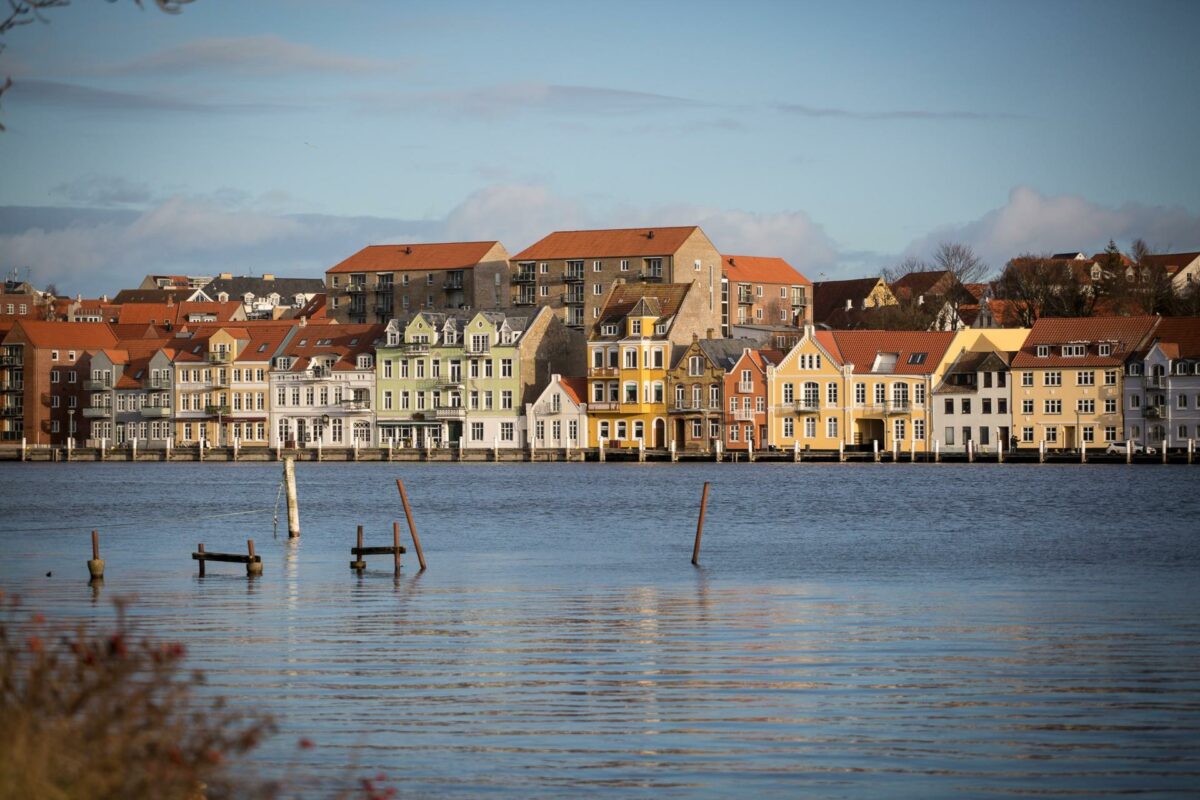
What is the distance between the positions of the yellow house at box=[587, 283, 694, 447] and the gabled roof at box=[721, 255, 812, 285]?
82.2ft

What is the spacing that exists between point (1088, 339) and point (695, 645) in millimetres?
79817

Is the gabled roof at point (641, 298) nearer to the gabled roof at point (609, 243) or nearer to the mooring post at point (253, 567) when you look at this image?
the gabled roof at point (609, 243)

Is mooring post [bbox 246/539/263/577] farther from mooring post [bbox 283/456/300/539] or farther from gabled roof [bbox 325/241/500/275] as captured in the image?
gabled roof [bbox 325/241/500/275]

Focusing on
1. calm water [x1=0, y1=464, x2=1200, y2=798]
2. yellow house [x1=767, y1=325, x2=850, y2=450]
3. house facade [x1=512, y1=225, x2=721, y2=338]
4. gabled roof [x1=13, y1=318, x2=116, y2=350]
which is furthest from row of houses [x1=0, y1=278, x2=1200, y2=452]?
calm water [x1=0, y1=464, x2=1200, y2=798]

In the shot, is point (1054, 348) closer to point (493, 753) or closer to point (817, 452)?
point (817, 452)

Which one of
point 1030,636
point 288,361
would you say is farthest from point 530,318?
point 1030,636

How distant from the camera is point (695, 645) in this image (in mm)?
23688

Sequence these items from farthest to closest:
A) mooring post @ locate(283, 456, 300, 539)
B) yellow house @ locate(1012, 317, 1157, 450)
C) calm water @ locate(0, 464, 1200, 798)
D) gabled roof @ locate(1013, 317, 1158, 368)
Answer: yellow house @ locate(1012, 317, 1157, 450)
gabled roof @ locate(1013, 317, 1158, 368)
mooring post @ locate(283, 456, 300, 539)
calm water @ locate(0, 464, 1200, 798)

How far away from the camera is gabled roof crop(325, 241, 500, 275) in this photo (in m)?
134

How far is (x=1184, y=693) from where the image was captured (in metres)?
19.2

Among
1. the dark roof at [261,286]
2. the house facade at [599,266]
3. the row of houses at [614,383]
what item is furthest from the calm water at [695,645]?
the dark roof at [261,286]

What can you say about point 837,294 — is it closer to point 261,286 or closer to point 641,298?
point 641,298

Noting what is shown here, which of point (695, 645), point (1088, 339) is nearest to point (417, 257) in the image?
point (1088, 339)

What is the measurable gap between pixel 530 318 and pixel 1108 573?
3160 inches
